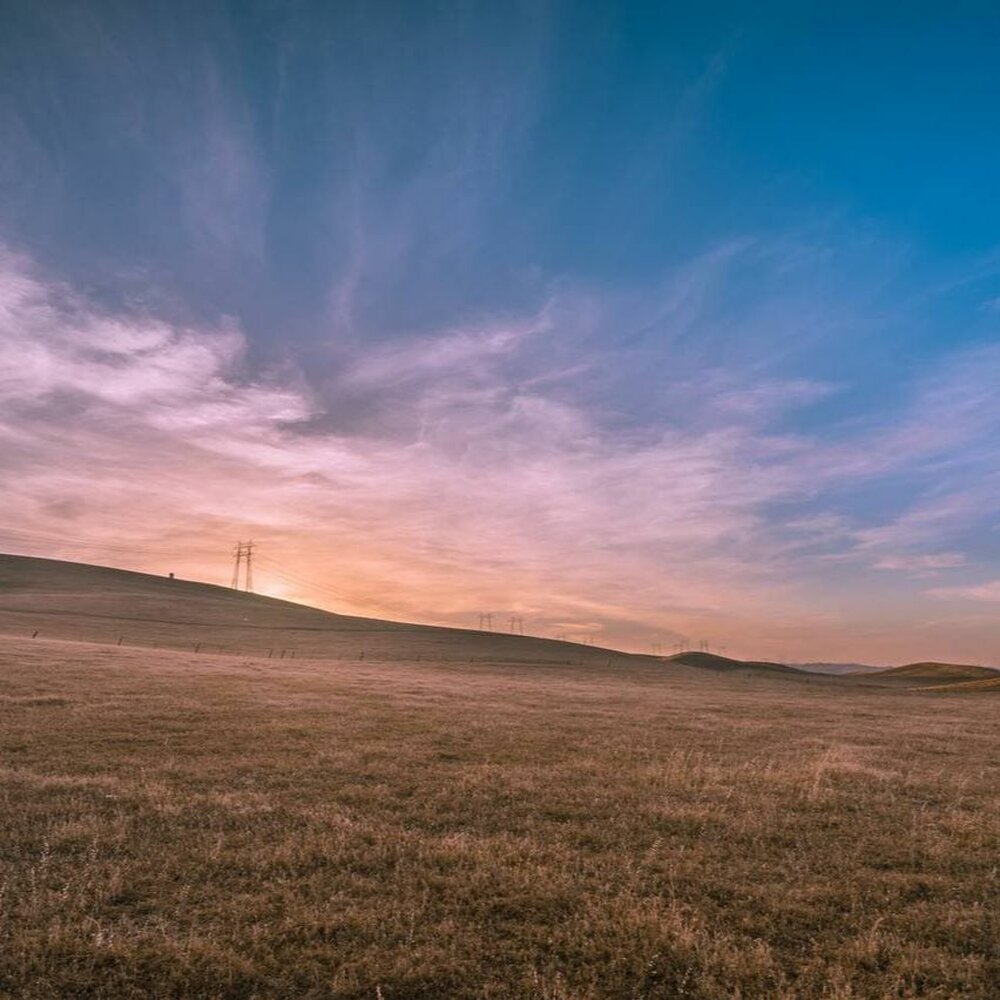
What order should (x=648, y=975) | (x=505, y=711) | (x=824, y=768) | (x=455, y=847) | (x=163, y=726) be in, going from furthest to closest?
(x=505, y=711) < (x=163, y=726) < (x=824, y=768) < (x=455, y=847) < (x=648, y=975)

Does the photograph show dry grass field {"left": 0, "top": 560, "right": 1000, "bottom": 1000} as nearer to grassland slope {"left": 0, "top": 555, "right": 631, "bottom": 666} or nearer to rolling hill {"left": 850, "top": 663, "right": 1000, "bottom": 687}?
grassland slope {"left": 0, "top": 555, "right": 631, "bottom": 666}

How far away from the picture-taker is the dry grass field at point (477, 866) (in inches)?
283

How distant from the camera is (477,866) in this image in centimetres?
1006

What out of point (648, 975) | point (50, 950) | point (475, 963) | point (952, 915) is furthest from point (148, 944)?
point (952, 915)

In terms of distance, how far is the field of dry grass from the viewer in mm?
7191

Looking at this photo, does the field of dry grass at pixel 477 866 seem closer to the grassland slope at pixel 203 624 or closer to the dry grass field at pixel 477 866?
the dry grass field at pixel 477 866

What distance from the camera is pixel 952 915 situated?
28.8ft

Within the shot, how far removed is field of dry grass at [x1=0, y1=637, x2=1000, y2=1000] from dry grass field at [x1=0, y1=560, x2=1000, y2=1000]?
4 cm

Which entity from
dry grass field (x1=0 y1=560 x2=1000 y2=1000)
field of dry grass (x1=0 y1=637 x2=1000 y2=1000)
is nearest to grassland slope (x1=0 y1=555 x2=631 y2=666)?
dry grass field (x1=0 y1=560 x2=1000 y2=1000)

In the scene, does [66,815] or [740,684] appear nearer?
[66,815]

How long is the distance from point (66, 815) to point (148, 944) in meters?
5.95

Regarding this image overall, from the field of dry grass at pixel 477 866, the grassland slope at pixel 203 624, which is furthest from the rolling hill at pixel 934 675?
the field of dry grass at pixel 477 866

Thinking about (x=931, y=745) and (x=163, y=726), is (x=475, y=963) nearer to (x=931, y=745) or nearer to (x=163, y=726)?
(x=163, y=726)

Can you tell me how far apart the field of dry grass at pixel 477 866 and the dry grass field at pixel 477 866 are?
0.14 ft
